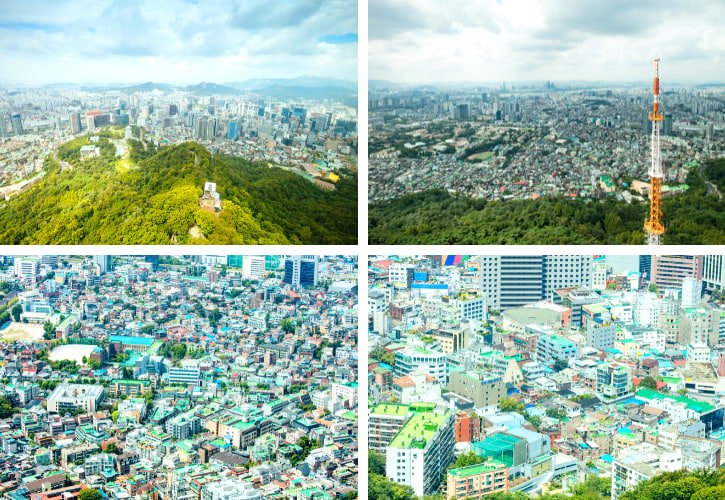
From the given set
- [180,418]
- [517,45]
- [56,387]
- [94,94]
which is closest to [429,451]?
[180,418]

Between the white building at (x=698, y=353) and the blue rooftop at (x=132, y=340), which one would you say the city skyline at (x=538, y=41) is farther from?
the blue rooftop at (x=132, y=340)

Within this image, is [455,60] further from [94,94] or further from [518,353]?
[94,94]

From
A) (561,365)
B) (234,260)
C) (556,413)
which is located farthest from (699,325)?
(234,260)

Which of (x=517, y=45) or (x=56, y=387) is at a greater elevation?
(x=517, y=45)

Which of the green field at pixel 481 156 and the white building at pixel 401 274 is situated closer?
the white building at pixel 401 274

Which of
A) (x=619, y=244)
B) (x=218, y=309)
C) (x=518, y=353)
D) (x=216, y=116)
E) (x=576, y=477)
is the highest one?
(x=216, y=116)

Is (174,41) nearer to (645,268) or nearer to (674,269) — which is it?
(645,268)

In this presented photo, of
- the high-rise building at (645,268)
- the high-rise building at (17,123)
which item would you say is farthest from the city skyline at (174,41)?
the high-rise building at (645,268)
